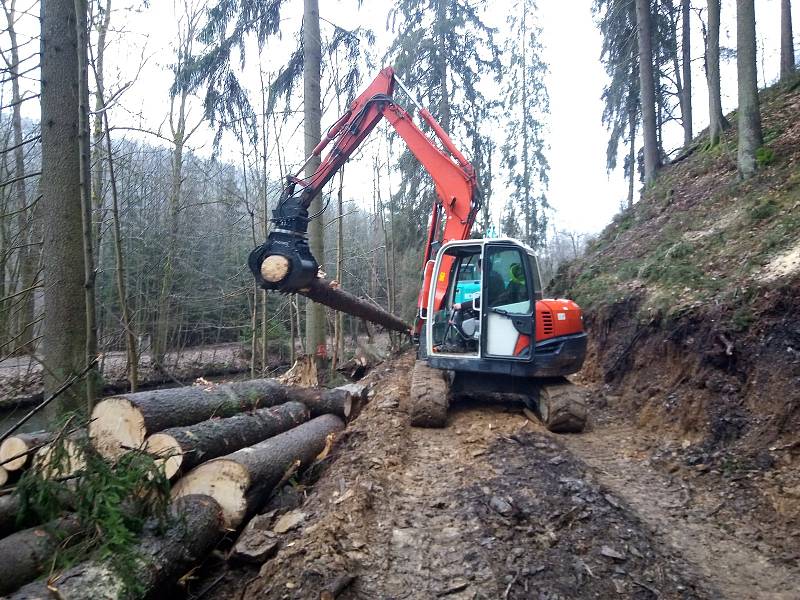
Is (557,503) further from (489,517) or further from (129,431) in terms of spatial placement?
(129,431)

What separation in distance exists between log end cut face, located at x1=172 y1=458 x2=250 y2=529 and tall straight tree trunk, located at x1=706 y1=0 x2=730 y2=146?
12.6 meters

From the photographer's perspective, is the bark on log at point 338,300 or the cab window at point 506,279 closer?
the cab window at point 506,279

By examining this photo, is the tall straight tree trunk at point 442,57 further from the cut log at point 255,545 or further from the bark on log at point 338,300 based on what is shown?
the cut log at point 255,545

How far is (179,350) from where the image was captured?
17.8 m

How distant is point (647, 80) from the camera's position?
15.1 meters

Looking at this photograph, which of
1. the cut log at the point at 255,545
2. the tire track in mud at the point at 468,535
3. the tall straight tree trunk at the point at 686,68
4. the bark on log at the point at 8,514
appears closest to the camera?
the tire track in mud at the point at 468,535

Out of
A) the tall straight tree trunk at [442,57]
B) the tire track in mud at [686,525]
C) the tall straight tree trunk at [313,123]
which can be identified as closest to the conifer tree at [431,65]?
the tall straight tree trunk at [442,57]

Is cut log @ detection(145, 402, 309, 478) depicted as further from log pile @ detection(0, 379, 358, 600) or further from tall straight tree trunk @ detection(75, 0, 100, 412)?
tall straight tree trunk @ detection(75, 0, 100, 412)

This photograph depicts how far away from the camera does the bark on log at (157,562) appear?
2801 mm

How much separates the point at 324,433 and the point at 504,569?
3.06m

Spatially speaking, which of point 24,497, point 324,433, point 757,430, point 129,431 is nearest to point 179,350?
point 324,433

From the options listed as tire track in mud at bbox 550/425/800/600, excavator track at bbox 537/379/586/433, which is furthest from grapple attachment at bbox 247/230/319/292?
tire track in mud at bbox 550/425/800/600

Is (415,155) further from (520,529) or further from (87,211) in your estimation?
(520,529)

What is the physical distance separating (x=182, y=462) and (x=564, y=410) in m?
4.35
